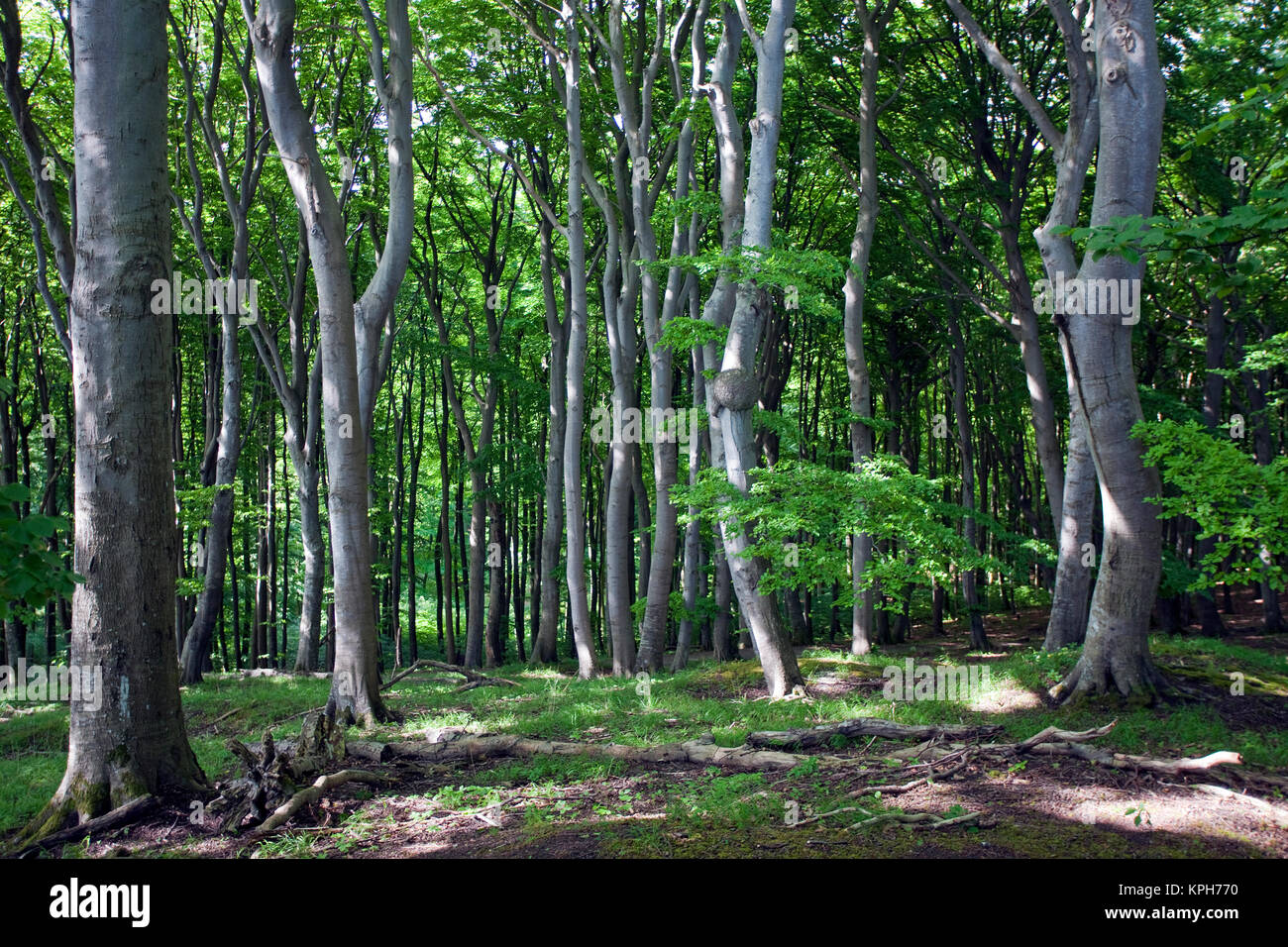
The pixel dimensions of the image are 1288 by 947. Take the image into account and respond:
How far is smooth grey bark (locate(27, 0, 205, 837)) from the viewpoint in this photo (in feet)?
17.3

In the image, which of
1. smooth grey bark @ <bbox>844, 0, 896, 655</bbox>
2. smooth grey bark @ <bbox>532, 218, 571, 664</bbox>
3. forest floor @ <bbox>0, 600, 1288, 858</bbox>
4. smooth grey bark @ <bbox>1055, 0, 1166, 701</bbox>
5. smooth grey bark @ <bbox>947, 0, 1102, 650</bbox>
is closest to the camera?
forest floor @ <bbox>0, 600, 1288, 858</bbox>

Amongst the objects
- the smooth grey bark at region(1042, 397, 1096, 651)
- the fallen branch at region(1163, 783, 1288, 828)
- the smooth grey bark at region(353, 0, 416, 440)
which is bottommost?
the fallen branch at region(1163, 783, 1288, 828)

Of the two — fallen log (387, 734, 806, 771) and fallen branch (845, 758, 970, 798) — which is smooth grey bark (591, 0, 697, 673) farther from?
fallen branch (845, 758, 970, 798)

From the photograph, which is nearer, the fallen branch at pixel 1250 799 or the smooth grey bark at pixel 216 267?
the fallen branch at pixel 1250 799

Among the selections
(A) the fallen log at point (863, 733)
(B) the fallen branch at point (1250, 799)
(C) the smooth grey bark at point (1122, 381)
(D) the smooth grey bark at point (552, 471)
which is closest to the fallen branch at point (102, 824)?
(A) the fallen log at point (863, 733)

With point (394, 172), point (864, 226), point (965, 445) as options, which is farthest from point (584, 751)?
point (965, 445)

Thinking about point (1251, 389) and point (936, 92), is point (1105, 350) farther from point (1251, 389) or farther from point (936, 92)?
point (1251, 389)

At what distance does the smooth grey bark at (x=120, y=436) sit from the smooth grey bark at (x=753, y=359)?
5.38 m

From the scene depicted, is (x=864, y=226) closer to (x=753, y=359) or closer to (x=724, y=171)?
(x=724, y=171)

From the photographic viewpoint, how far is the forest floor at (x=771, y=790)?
458 cm

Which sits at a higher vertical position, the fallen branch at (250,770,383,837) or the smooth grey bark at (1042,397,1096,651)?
the smooth grey bark at (1042,397,1096,651)

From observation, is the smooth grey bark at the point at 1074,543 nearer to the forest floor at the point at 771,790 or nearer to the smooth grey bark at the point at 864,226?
the forest floor at the point at 771,790

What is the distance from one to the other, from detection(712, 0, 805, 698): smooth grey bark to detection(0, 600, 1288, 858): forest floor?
37.5 inches

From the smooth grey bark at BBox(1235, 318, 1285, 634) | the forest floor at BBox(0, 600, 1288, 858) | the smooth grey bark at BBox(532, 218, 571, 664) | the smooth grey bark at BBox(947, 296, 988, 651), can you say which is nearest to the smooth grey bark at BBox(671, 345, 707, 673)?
the smooth grey bark at BBox(532, 218, 571, 664)
